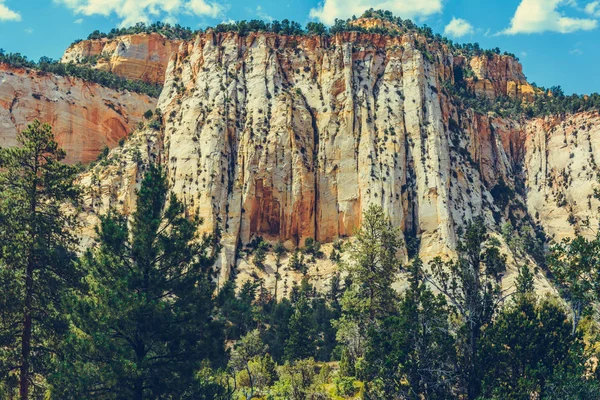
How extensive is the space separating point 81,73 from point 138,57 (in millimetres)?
16196

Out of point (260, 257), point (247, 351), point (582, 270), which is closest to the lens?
point (582, 270)

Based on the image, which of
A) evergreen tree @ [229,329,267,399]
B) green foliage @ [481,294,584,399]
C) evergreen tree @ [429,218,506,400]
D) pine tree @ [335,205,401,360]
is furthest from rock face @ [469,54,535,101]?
green foliage @ [481,294,584,399]

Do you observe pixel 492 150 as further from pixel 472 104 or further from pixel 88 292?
pixel 88 292

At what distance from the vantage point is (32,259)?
934 inches

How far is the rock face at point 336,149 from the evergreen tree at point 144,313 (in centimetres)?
→ 4020

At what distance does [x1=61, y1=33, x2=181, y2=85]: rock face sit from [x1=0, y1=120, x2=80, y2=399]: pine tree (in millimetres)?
77935

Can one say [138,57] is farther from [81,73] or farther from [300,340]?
[300,340]

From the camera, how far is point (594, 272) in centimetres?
2142

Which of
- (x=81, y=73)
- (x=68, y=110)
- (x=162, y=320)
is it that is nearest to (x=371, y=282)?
(x=162, y=320)

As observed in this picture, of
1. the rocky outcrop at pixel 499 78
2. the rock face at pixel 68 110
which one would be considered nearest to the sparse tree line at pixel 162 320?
the rock face at pixel 68 110

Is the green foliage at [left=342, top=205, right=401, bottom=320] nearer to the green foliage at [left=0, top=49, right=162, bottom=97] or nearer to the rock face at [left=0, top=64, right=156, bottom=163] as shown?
the rock face at [left=0, top=64, right=156, bottom=163]

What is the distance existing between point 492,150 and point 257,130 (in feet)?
109

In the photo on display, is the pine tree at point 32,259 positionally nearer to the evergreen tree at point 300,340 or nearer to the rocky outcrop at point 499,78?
the evergreen tree at point 300,340

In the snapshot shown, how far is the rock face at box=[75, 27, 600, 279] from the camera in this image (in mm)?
69750
